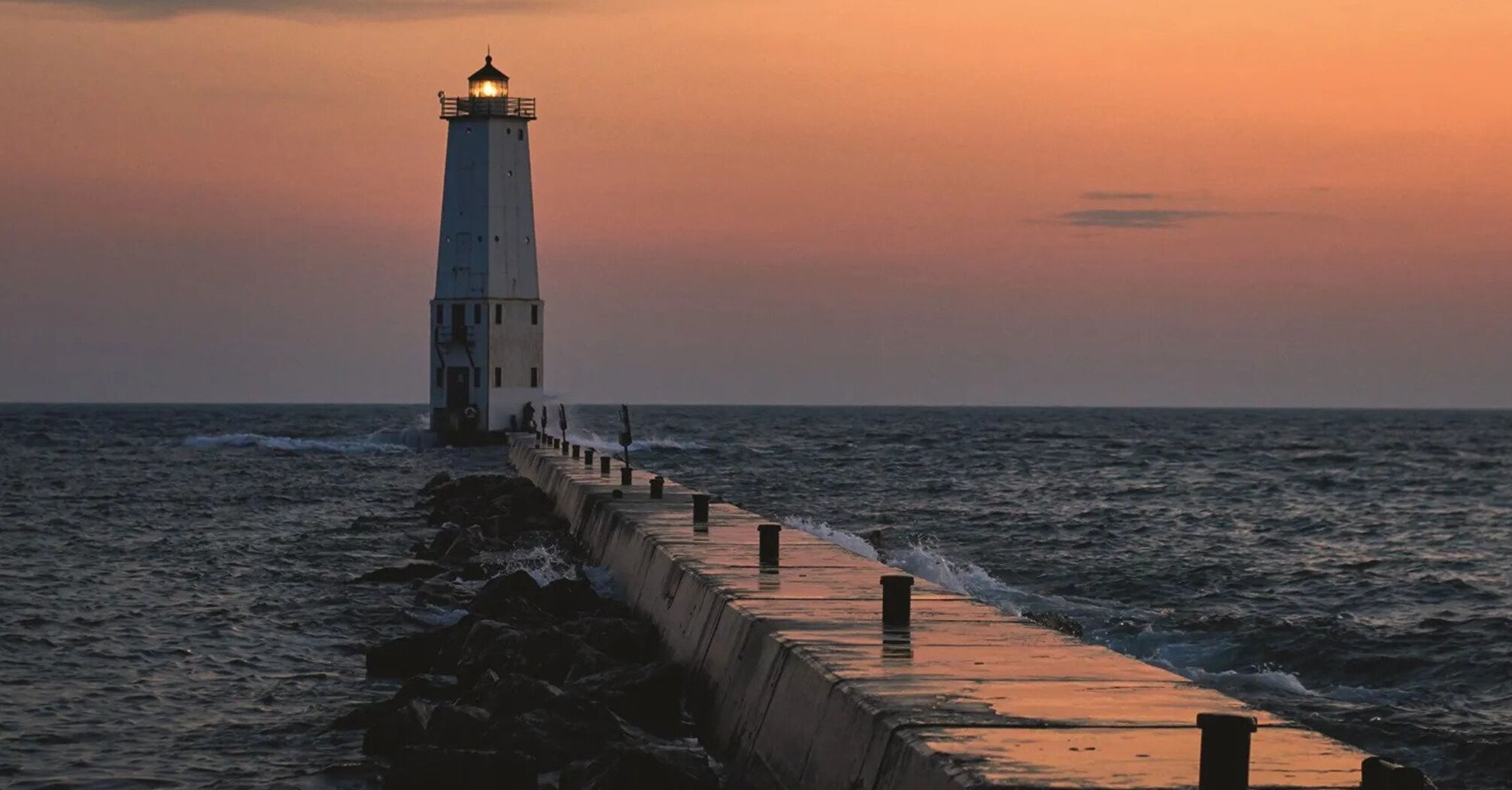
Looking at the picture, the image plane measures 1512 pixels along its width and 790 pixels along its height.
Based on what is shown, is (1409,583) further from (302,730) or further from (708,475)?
(708,475)

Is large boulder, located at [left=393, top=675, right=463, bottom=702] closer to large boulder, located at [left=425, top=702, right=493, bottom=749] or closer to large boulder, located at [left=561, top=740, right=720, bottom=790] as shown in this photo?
large boulder, located at [left=425, top=702, right=493, bottom=749]

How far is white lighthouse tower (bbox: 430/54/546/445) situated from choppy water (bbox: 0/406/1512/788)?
11.2 ft

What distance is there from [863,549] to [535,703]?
47.2 feet

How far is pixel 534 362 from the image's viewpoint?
65.5 meters

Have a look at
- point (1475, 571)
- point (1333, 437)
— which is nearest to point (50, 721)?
point (1475, 571)

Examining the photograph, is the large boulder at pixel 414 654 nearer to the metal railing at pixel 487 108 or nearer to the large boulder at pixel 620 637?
the large boulder at pixel 620 637

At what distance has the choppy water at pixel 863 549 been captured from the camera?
45.7 feet

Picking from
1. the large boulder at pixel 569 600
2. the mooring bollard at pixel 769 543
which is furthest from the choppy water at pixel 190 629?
the mooring bollard at pixel 769 543

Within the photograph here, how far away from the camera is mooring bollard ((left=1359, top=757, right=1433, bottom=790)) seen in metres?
6.39

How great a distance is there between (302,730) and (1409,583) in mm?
16946

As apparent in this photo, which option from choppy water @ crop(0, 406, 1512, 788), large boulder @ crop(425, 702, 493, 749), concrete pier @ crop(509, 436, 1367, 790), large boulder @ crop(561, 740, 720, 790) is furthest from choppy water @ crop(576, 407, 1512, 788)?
large boulder @ crop(425, 702, 493, 749)

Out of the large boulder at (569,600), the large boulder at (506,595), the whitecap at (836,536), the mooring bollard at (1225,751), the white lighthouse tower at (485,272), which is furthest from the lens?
the white lighthouse tower at (485,272)

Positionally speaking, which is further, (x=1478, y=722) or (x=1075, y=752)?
(x=1478, y=722)

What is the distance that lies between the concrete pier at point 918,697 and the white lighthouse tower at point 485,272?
47.7 metres
